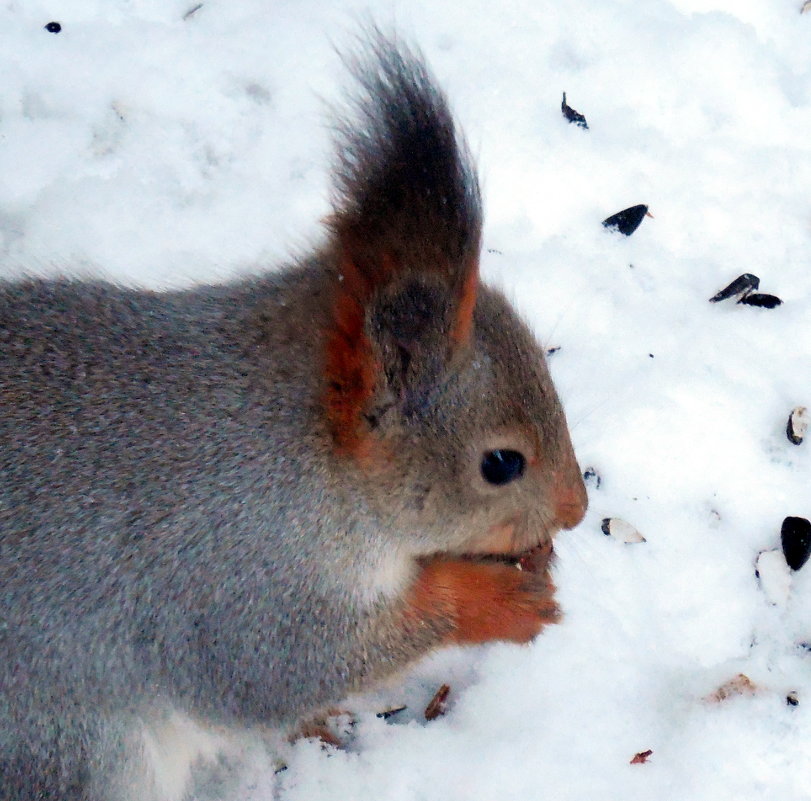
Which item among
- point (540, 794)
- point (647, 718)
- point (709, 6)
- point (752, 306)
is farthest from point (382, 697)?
point (709, 6)

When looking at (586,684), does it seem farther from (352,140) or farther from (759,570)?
(352,140)

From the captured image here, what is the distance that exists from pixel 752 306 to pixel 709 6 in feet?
3.40

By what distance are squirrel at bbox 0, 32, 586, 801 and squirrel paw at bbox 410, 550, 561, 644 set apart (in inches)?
6.1

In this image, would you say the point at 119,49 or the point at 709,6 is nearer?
the point at 119,49

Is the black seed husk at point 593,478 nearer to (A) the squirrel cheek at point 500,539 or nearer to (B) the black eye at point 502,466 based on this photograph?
(A) the squirrel cheek at point 500,539

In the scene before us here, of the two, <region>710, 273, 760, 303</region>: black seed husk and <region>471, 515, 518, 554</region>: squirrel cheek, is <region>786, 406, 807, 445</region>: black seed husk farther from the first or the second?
<region>471, 515, 518, 554</region>: squirrel cheek

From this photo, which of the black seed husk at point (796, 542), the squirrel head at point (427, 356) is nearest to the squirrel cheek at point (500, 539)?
the squirrel head at point (427, 356)

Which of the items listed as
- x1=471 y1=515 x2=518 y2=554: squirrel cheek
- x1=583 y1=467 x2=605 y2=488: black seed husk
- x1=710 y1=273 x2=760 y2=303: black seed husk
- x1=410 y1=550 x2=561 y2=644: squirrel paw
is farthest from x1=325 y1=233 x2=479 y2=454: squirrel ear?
x1=710 y1=273 x2=760 y2=303: black seed husk

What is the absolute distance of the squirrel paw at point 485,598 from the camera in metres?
1.99

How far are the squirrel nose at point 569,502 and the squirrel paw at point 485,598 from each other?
21 cm

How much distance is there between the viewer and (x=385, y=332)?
5.09 feet

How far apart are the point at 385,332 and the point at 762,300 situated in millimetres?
1458

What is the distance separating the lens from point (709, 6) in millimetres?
3105

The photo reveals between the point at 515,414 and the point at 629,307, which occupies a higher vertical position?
the point at 515,414
